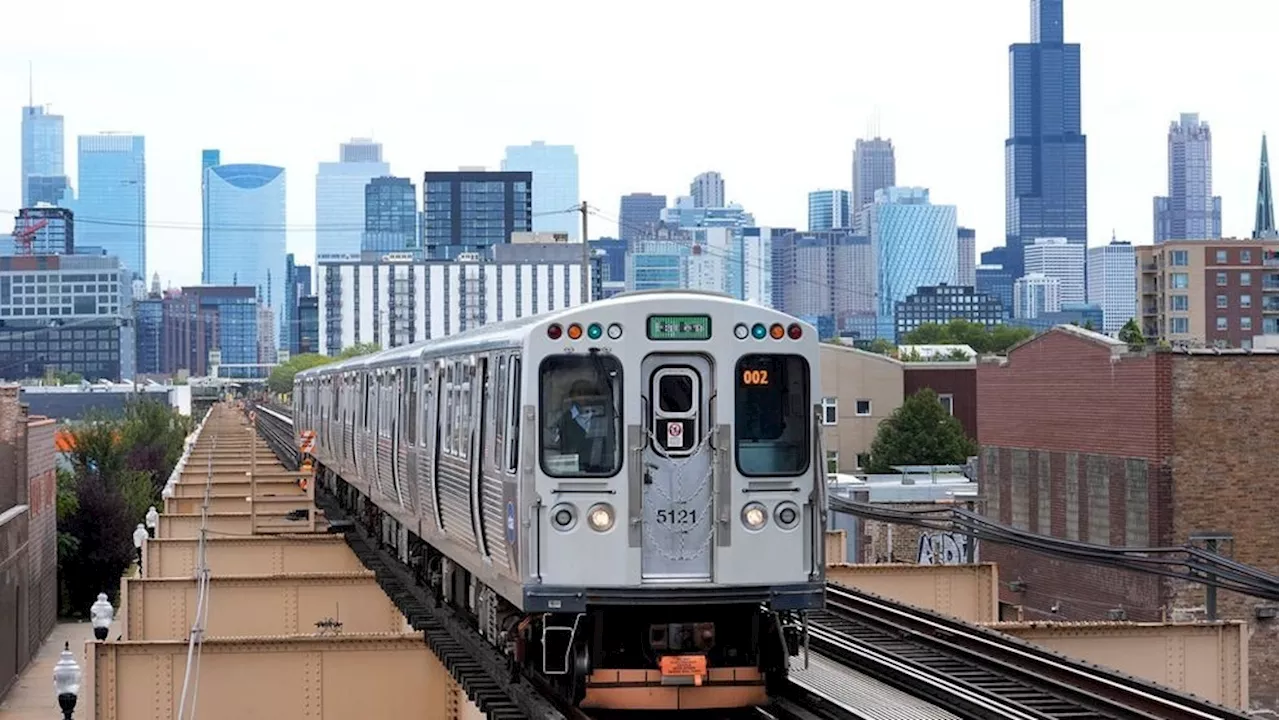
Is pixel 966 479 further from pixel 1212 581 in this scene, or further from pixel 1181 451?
pixel 1212 581

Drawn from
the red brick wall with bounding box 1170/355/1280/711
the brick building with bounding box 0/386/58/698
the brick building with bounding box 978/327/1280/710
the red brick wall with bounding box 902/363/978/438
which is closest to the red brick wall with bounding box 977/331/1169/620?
the brick building with bounding box 978/327/1280/710

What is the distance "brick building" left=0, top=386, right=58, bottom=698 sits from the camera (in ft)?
139

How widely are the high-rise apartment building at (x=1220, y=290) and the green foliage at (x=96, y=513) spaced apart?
328 ft

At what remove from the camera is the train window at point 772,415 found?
13.3m

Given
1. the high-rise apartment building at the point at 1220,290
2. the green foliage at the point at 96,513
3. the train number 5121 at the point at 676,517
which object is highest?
the high-rise apartment building at the point at 1220,290

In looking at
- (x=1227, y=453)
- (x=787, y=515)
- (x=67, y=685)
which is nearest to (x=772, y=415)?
(x=787, y=515)

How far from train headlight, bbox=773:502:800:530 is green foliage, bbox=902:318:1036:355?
12867cm

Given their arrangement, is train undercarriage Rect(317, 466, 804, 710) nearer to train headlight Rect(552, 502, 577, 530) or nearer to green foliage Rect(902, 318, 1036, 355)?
train headlight Rect(552, 502, 577, 530)

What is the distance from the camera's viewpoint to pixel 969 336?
15500 cm

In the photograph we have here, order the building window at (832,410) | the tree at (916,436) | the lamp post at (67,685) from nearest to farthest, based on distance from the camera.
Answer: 1. the lamp post at (67,685)
2. the tree at (916,436)
3. the building window at (832,410)

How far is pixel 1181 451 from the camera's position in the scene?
127ft

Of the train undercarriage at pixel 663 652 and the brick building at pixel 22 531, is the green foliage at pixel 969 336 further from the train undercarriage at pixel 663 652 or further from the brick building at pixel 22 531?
the train undercarriage at pixel 663 652

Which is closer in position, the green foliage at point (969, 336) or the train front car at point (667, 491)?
the train front car at point (667, 491)

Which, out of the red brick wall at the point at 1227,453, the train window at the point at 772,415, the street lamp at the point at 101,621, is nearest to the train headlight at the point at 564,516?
the train window at the point at 772,415
